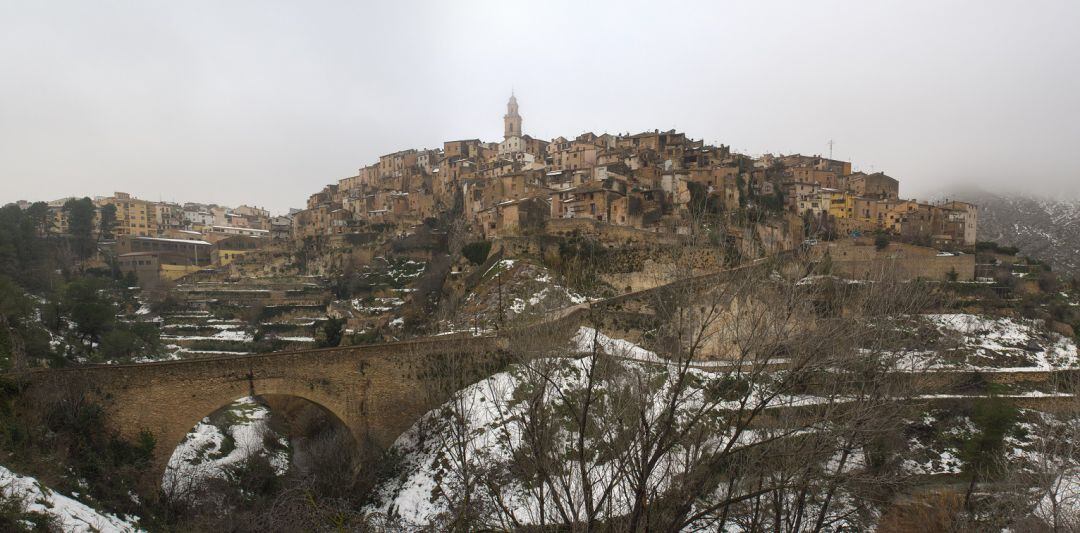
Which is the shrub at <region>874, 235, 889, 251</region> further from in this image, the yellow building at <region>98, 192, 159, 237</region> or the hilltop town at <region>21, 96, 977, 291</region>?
the yellow building at <region>98, 192, 159, 237</region>

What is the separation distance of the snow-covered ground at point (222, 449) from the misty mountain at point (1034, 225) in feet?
225

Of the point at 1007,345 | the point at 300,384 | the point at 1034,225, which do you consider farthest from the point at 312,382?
the point at 1034,225

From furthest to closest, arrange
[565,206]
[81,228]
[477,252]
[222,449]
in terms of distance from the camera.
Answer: [81,228], [565,206], [477,252], [222,449]

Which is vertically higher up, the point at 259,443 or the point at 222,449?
the point at 222,449

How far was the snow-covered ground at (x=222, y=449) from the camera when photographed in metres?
16.2

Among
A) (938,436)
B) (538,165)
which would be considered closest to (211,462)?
(938,436)

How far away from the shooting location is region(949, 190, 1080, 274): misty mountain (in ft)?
212

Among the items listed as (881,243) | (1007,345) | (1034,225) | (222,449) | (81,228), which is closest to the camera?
(222,449)

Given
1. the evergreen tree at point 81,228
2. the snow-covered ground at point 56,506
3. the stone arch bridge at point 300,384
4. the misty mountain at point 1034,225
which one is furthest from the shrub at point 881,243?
the evergreen tree at point 81,228

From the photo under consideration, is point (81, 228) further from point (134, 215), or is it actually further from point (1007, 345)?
point (1007, 345)

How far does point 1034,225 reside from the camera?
86.2 m

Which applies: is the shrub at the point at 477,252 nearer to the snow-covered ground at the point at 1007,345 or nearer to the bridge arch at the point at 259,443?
the bridge arch at the point at 259,443

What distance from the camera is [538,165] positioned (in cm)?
5675

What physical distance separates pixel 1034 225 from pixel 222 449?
113 metres
